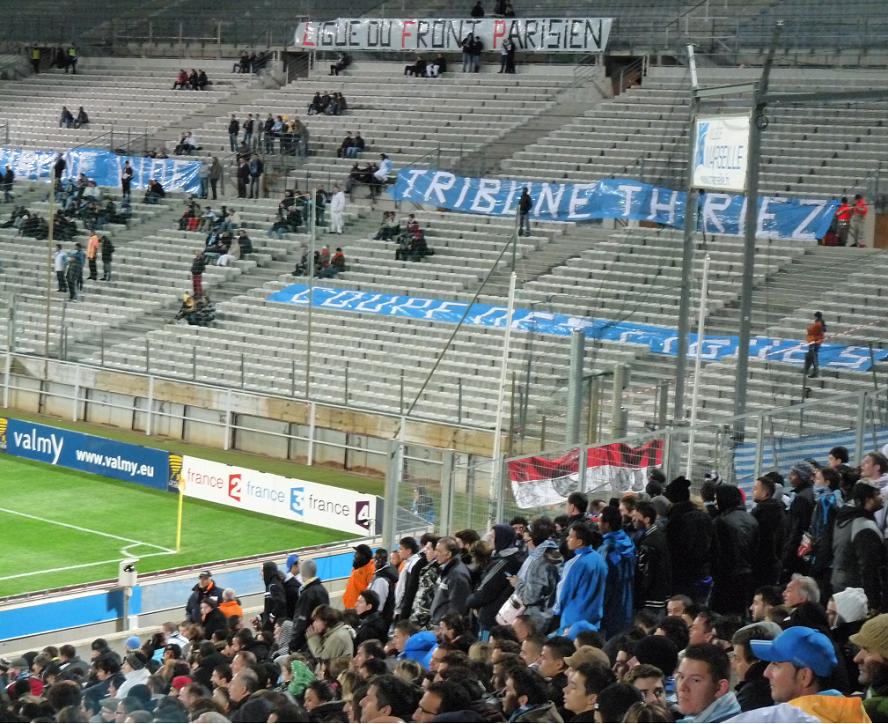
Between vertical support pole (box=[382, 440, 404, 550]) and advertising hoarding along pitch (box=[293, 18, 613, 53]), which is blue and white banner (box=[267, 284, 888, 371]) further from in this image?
advertising hoarding along pitch (box=[293, 18, 613, 53])

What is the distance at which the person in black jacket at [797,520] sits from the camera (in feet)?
34.6

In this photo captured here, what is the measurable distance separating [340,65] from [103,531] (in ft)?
76.6

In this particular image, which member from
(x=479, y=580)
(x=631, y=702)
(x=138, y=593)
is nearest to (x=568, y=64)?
(x=138, y=593)

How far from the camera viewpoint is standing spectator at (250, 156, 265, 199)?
38031 mm

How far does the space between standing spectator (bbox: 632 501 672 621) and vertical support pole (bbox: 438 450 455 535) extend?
261 inches

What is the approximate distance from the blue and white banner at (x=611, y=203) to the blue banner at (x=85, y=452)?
10119mm

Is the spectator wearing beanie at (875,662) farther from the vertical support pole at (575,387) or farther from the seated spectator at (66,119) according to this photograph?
the seated spectator at (66,119)

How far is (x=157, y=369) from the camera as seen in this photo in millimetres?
31984

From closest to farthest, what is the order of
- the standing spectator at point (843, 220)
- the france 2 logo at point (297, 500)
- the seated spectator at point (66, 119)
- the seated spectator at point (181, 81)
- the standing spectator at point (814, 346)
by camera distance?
the standing spectator at point (814, 346) < the france 2 logo at point (297, 500) < the standing spectator at point (843, 220) < the seated spectator at point (66, 119) < the seated spectator at point (181, 81)

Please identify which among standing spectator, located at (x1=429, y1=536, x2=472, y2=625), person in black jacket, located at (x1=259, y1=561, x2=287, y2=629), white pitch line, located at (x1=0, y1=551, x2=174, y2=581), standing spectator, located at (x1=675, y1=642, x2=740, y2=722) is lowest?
white pitch line, located at (x1=0, y1=551, x2=174, y2=581)

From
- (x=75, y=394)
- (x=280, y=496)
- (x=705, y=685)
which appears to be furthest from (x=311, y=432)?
(x=705, y=685)

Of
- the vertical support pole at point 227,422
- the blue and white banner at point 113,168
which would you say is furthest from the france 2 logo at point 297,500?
the blue and white banner at point 113,168

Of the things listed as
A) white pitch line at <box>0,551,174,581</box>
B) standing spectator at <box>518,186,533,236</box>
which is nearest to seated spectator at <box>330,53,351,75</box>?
standing spectator at <box>518,186,533,236</box>

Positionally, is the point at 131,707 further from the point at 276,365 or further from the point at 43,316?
the point at 43,316
